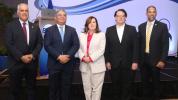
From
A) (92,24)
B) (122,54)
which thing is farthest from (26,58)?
(122,54)

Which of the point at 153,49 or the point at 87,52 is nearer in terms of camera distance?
the point at 87,52

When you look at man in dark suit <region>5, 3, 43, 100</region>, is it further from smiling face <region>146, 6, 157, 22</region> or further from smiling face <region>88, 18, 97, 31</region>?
smiling face <region>146, 6, 157, 22</region>

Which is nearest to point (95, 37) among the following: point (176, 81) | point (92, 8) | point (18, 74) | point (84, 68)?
point (84, 68)

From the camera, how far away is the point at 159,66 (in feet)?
14.6

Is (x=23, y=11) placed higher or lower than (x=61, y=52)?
higher

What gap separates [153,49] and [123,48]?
449 mm

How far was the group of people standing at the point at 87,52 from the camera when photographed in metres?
4.25

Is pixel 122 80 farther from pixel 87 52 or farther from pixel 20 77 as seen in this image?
pixel 20 77

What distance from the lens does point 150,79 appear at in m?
4.61

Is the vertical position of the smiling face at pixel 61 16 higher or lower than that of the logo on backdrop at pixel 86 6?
lower

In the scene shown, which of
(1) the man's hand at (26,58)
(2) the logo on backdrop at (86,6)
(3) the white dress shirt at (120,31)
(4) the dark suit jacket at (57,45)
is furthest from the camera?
(2) the logo on backdrop at (86,6)

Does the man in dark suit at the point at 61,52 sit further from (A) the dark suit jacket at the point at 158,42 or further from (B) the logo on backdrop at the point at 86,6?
(B) the logo on backdrop at the point at 86,6

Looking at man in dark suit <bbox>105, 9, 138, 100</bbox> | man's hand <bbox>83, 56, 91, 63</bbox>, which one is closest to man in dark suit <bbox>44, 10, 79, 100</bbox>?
man's hand <bbox>83, 56, 91, 63</bbox>

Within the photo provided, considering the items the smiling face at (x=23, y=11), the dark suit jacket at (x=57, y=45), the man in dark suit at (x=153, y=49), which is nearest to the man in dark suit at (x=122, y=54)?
the man in dark suit at (x=153, y=49)
